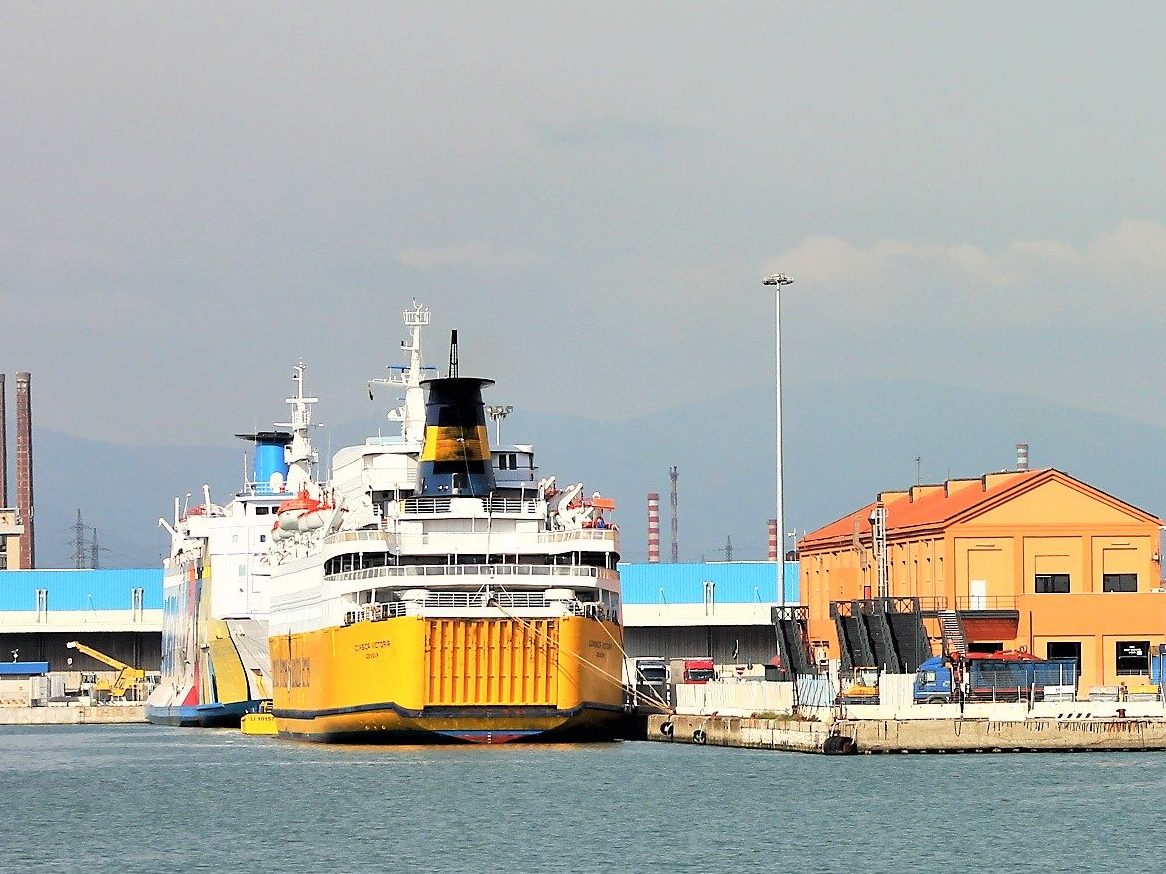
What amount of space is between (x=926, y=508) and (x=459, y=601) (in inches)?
1232

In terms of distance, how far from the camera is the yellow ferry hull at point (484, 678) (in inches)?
2653

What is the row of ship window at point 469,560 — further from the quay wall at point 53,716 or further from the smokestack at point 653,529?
the smokestack at point 653,529

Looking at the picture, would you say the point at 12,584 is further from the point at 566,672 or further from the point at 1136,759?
the point at 1136,759

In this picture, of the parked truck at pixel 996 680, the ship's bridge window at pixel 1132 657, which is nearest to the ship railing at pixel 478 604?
the parked truck at pixel 996 680

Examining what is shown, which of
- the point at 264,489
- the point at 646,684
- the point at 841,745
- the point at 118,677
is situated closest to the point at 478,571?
the point at 841,745

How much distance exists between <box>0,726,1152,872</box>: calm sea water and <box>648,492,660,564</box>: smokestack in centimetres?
9327

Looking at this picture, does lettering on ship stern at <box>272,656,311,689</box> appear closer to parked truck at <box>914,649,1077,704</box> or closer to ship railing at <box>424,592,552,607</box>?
ship railing at <box>424,592,552,607</box>

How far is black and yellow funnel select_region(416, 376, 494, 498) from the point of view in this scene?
73562mm

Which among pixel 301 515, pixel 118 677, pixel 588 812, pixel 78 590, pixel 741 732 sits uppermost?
pixel 301 515

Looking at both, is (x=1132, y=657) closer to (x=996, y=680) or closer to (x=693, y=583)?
(x=996, y=680)

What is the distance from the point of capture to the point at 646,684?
8594 centimetres

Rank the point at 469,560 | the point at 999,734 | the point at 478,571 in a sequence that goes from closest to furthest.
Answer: the point at 999,734, the point at 478,571, the point at 469,560

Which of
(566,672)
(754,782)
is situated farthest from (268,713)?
(754,782)

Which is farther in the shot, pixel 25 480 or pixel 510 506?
pixel 25 480
